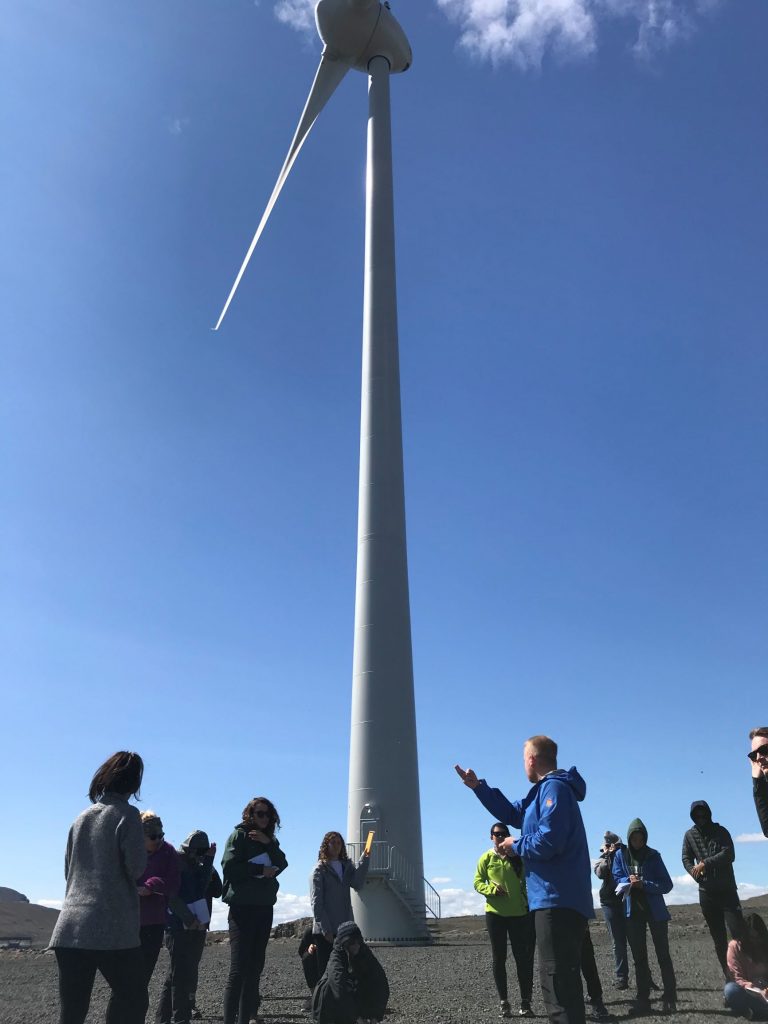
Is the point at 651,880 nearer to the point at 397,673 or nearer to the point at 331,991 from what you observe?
the point at 331,991

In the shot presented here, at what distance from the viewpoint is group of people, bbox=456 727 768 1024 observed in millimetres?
5398

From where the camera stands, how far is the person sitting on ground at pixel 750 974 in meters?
7.96

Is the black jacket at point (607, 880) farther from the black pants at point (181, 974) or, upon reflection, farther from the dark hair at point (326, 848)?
the black pants at point (181, 974)

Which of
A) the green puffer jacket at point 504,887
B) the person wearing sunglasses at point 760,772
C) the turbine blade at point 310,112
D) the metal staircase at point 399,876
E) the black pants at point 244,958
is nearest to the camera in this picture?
the person wearing sunglasses at point 760,772

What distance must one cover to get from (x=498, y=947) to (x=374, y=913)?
10.8 meters

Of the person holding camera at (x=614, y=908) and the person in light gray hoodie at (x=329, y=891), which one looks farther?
the person holding camera at (x=614, y=908)

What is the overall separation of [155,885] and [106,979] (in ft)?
9.15

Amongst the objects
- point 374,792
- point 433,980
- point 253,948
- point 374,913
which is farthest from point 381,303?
point 253,948

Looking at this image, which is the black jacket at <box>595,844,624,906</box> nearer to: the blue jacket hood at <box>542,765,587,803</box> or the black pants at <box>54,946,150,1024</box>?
the blue jacket hood at <box>542,765,587,803</box>

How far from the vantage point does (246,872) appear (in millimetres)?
7449

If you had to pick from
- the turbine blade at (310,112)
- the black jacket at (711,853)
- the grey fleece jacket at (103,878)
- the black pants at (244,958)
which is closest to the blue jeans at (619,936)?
the black jacket at (711,853)

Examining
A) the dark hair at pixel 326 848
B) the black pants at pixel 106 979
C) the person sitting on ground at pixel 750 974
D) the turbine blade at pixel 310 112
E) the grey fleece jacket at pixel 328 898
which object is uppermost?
the turbine blade at pixel 310 112

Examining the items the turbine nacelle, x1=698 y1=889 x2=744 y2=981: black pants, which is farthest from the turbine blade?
x1=698 y1=889 x2=744 y2=981: black pants

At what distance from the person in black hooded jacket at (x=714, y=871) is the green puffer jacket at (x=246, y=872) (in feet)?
16.6
